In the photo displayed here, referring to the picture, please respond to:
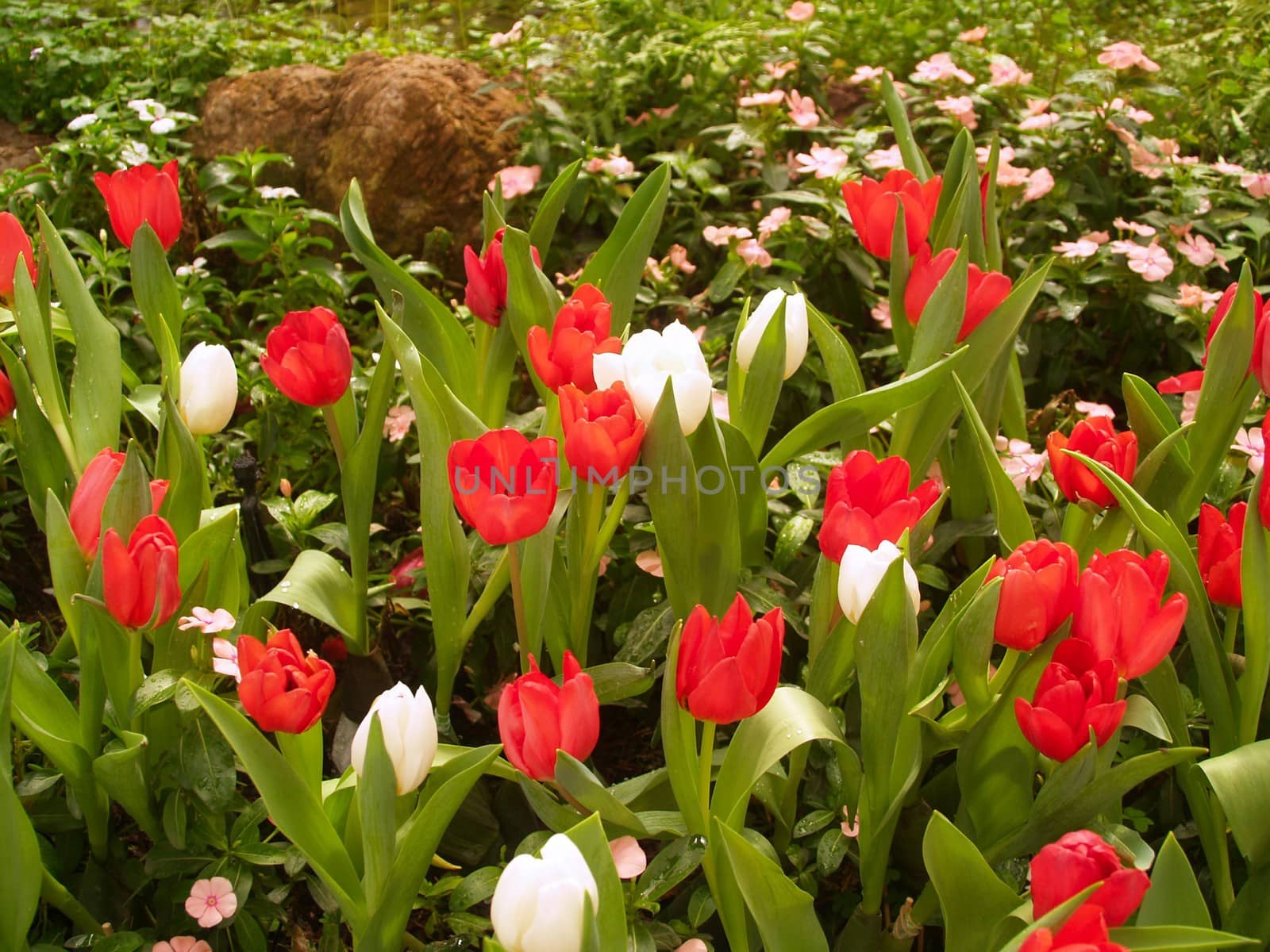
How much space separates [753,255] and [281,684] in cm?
123

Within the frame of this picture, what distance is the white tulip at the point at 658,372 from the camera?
1.07 m

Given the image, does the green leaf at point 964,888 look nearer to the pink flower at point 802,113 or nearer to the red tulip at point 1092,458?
the red tulip at point 1092,458

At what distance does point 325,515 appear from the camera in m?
1.81

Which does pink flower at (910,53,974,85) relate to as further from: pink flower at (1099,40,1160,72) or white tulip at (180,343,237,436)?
white tulip at (180,343,237,436)

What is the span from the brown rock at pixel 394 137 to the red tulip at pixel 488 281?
3.73 feet

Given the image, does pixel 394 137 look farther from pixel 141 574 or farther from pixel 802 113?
pixel 141 574

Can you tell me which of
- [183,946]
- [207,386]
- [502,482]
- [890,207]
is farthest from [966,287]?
[183,946]

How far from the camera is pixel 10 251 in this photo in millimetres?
1307

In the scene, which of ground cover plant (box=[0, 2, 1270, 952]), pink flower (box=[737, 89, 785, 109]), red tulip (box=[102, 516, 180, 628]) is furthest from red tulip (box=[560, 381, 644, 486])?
pink flower (box=[737, 89, 785, 109])

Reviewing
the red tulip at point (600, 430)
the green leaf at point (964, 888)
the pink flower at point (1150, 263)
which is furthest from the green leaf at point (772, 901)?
the pink flower at point (1150, 263)

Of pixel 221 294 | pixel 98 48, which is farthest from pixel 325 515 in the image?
pixel 98 48

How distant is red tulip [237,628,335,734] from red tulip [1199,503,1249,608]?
79 cm

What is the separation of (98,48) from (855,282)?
6.99 feet

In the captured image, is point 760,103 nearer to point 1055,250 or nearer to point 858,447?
point 1055,250
